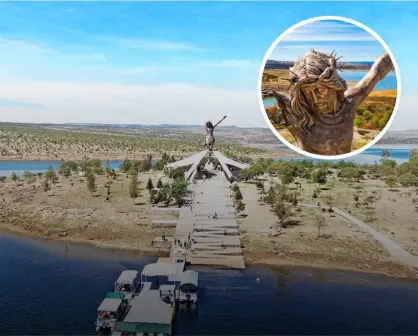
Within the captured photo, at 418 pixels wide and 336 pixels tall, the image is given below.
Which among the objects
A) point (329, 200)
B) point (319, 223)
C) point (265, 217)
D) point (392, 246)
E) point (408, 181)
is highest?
point (408, 181)

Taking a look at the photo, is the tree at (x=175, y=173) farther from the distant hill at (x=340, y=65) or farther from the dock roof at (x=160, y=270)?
the distant hill at (x=340, y=65)

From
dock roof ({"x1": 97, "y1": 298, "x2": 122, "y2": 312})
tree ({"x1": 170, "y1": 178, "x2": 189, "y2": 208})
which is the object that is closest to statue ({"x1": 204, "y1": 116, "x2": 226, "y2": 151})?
tree ({"x1": 170, "y1": 178, "x2": 189, "y2": 208})

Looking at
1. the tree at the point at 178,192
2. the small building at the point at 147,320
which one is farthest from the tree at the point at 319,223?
the small building at the point at 147,320

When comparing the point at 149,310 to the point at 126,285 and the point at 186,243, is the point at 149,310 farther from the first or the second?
the point at 186,243

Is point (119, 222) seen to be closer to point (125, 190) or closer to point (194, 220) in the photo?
point (194, 220)

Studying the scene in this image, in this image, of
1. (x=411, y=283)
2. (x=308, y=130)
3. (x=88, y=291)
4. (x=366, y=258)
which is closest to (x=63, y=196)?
(x=88, y=291)

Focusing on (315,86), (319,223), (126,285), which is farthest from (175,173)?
(315,86)
